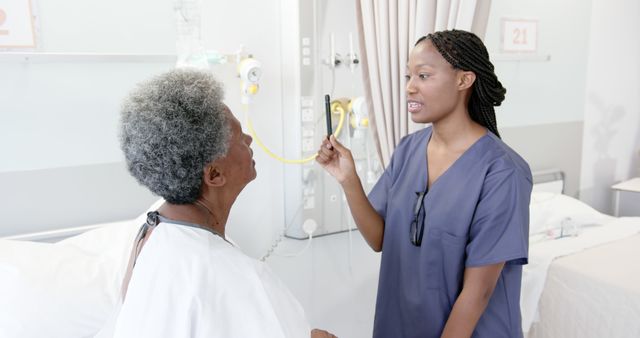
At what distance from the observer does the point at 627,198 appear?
272cm

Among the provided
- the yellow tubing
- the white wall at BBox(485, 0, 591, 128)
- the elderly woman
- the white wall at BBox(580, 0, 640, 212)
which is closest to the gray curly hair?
the elderly woman

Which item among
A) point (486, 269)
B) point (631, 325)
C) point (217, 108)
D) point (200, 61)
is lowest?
point (631, 325)

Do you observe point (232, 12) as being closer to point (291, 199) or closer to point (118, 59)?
point (118, 59)

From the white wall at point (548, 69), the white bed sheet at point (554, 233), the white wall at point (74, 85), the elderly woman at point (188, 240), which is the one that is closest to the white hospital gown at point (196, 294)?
the elderly woman at point (188, 240)

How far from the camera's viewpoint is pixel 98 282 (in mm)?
1442

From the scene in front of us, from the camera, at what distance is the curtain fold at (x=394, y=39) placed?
4.52 feet

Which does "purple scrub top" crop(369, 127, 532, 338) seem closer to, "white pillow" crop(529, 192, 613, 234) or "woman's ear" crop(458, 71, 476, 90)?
"woman's ear" crop(458, 71, 476, 90)

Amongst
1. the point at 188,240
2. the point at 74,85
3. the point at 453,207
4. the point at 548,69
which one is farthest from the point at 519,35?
the point at 188,240

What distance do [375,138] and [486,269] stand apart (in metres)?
0.68

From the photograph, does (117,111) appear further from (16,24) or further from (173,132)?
(173,132)

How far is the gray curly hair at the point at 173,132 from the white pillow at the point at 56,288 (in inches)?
25.0

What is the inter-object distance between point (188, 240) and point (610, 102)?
2.64 metres

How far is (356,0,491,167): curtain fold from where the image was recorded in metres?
1.38

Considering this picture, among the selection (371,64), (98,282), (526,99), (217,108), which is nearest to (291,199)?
(371,64)
